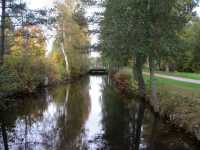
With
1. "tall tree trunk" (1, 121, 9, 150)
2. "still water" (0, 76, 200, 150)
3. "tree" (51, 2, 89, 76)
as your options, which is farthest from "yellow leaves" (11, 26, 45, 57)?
"tall tree trunk" (1, 121, 9, 150)

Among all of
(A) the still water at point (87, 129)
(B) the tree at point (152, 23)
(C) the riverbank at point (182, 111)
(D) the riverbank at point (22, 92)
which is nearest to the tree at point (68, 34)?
(D) the riverbank at point (22, 92)

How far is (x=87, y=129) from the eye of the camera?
10.3m

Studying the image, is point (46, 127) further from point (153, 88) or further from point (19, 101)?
point (19, 101)

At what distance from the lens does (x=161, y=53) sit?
1230 cm

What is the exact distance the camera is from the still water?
8367 mm

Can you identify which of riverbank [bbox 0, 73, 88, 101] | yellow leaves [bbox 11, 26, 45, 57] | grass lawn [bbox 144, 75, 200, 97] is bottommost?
riverbank [bbox 0, 73, 88, 101]

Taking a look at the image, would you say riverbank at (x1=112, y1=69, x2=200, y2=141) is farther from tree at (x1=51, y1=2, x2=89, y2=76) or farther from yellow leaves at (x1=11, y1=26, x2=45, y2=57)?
tree at (x1=51, y1=2, x2=89, y2=76)

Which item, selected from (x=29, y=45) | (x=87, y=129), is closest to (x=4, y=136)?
(x=87, y=129)

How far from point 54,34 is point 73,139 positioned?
22717 mm

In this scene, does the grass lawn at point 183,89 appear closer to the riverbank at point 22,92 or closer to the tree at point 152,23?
the tree at point 152,23

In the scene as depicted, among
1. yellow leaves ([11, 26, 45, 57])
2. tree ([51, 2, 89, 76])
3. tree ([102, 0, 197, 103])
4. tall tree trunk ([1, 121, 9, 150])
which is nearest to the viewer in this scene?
tall tree trunk ([1, 121, 9, 150])

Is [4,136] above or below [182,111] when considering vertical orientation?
below

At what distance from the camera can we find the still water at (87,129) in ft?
27.5

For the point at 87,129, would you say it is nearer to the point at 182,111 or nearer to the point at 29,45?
the point at 182,111
